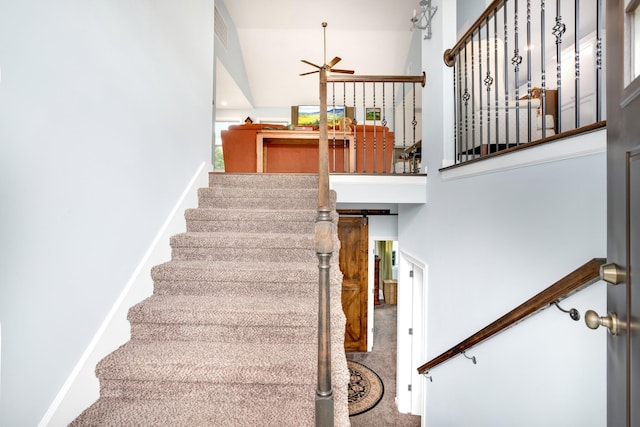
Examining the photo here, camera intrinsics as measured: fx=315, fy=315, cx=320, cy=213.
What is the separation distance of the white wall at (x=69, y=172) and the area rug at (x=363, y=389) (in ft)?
10.7

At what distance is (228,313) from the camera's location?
1.62 metres

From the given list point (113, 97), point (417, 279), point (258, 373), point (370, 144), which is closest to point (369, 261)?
point (417, 279)

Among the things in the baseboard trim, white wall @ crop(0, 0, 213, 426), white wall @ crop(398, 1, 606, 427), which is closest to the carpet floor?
white wall @ crop(398, 1, 606, 427)

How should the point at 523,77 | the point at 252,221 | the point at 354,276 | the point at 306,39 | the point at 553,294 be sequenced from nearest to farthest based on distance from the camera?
1. the point at 553,294
2. the point at 252,221
3. the point at 354,276
4. the point at 523,77
5. the point at 306,39

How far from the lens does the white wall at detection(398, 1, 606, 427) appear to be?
1192 millimetres

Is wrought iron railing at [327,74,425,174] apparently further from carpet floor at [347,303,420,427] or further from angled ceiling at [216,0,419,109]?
carpet floor at [347,303,420,427]

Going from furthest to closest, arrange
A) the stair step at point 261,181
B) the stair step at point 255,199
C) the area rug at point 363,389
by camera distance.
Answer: the area rug at point 363,389 < the stair step at point 261,181 < the stair step at point 255,199

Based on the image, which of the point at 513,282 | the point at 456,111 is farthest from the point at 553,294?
the point at 456,111

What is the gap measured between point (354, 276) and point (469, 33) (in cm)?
374

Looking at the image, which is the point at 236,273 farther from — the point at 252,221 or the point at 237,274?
the point at 252,221

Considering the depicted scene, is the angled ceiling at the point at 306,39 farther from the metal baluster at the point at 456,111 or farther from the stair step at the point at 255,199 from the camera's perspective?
the metal baluster at the point at 456,111

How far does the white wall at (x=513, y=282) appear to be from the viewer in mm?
1192

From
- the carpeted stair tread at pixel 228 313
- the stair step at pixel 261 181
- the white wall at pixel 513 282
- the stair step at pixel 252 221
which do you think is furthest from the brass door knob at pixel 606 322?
Result: the stair step at pixel 261 181

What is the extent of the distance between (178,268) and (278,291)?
62cm
